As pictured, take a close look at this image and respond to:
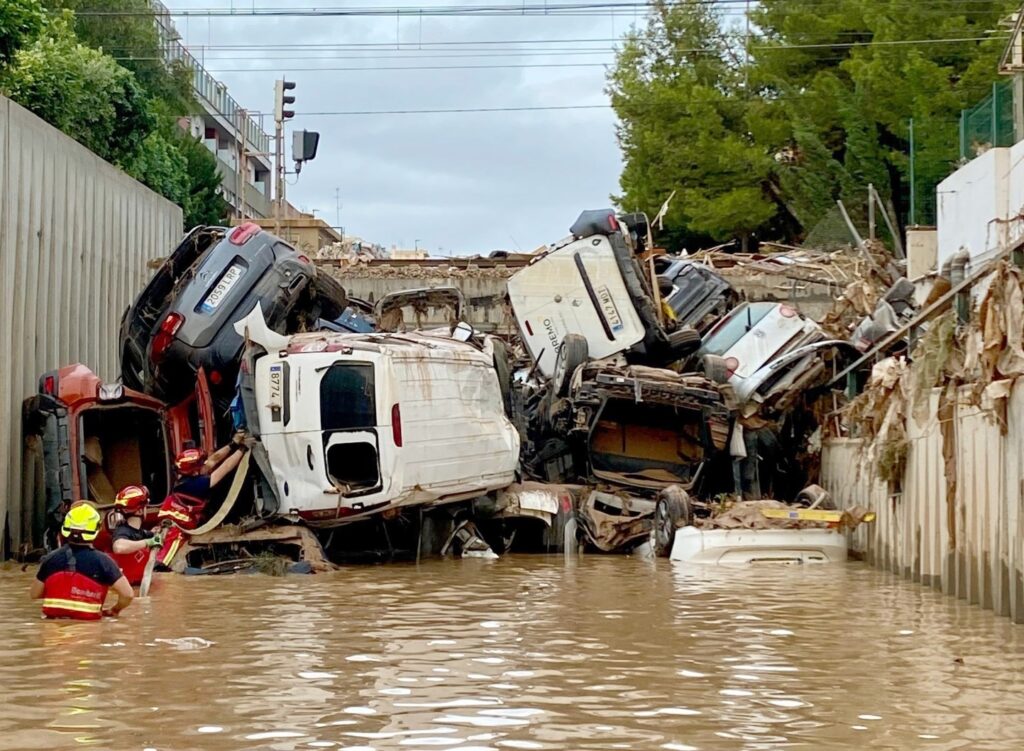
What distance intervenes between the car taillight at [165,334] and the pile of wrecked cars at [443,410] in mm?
20

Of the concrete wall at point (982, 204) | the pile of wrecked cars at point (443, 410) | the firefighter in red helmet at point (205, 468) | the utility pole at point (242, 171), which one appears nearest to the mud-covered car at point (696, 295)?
the pile of wrecked cars at point (443, 410)

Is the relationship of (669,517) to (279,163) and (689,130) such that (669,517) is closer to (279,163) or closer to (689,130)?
(279,163)

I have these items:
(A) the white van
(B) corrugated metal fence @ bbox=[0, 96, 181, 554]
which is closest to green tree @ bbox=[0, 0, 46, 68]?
(B) corrugated metal fence @ bbox=[0, 96, 181, 554]

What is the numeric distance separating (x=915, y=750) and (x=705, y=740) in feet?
2.76

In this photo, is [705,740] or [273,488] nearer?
[705,740]

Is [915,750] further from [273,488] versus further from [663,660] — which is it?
[273,488]

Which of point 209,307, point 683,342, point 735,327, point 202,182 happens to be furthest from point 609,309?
point 202,182

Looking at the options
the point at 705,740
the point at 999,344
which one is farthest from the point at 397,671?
the point at 999,344

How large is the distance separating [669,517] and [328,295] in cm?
447

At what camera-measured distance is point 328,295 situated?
17.4 m

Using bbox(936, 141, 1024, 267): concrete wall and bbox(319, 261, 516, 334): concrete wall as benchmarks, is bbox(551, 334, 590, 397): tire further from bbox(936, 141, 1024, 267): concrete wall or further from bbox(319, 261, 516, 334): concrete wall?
bbox(319, 261, 516, 334): concrete wall

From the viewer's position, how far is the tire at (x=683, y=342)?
19.3 m

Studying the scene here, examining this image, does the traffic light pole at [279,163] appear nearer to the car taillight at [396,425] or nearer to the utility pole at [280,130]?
the utility pole at [280,130]

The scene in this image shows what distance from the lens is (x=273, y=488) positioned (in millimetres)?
14703
